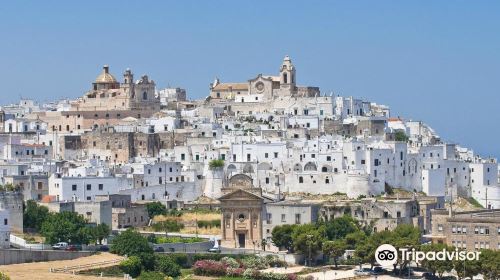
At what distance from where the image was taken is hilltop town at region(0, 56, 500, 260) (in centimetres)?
8756

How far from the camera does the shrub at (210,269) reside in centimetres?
7756

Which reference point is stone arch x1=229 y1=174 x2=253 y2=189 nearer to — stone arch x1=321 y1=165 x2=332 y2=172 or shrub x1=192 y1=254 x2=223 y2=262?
stone arch x1=321 y1=165 x2=332 y2=172

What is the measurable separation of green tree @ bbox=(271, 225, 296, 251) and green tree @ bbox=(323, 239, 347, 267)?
11.1 feet

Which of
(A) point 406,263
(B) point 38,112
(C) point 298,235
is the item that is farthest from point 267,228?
(B) point 38,112

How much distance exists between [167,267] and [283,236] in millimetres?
9487

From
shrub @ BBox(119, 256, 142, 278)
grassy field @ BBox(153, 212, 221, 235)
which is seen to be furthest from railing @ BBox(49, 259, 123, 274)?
grassy field @ BBox(153, 212, 221, 235)

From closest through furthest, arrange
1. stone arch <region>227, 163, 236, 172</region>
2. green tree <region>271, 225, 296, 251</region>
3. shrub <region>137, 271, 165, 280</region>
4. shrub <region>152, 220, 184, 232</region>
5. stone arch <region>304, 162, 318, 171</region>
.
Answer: shrub <region>137, 271, 165, 280</region> → green tree <region>271, 225, 296, 251</region> → shrub <region>152, 220, 184, 232</region> → stone arch <region>304, 162, 318, 171</region> → stone arch <region>227, 163, 236, 172</region>

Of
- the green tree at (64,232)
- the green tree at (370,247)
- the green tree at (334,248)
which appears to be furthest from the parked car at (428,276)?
the green tree at (64,232)

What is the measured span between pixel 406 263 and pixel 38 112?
5342 cm

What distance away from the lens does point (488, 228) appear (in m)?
79.3

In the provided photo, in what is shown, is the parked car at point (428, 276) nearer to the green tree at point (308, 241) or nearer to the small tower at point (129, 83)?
the green tree at point (308, 241)

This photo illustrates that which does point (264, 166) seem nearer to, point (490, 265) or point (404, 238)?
point (404, 238)

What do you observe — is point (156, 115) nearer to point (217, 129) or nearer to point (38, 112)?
point (217, 129)

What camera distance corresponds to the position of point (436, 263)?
74312mm
